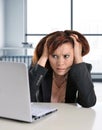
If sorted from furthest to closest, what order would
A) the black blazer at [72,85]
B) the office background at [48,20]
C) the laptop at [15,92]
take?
the office background at [48,20]
the black blazer at [72,85]
the laptop at [15,92]

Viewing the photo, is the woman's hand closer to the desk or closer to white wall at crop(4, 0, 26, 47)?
the desk

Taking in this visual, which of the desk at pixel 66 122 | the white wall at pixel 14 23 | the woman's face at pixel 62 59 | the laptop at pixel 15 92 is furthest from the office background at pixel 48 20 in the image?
the laptop at pixel 15 92

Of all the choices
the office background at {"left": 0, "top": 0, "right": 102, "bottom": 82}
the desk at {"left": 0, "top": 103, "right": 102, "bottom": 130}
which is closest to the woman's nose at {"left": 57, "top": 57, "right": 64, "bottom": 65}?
the desk at {"left": 0, "top": 103, "right": 102, "bottom": 130}

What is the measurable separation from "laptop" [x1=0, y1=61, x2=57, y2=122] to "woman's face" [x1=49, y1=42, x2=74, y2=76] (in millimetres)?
425

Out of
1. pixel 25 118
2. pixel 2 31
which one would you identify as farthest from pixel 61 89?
pixel 2 31

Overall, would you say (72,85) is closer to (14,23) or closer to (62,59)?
(62,59)

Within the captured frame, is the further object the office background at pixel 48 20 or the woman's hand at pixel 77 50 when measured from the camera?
the office background at pixel 48 20

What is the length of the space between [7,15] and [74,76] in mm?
4017

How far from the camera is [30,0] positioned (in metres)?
5.13

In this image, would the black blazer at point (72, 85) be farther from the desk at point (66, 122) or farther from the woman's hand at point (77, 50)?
the desk at point (66, 122)

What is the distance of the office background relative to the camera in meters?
5.05

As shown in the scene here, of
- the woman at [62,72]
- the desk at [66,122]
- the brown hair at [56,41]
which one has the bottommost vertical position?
the desk at [66,122]

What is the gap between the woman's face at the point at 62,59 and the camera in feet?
4.46

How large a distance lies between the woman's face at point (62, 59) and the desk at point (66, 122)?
0.85 ft
